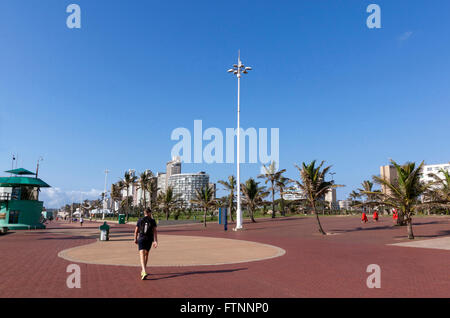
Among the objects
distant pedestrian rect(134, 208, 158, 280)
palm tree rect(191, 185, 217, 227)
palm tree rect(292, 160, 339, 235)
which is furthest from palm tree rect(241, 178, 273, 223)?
distant pedestrian rect(134, 208, 158, 280)

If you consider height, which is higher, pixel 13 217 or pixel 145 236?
pixel 145 236

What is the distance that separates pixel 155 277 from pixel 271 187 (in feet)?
125

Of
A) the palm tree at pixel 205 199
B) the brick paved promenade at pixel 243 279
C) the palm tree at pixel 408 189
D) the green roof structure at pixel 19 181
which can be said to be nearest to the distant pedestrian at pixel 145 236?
the brick paved promenade at pixel 243 279

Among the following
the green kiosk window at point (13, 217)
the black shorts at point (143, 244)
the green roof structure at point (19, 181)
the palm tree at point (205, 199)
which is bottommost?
the green kiosk window at point (13, 217)

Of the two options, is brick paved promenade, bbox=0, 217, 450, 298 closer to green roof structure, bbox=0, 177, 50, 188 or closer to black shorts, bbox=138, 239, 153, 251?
black shorts, bbox=138, 239, 153, 251

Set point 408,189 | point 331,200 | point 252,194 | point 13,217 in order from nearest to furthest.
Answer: point 408,189
point 13,217
point 252,194
point 331,200

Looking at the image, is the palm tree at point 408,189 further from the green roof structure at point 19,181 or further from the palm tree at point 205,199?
the green roof structure at point 19,181

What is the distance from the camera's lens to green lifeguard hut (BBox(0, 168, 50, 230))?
89.3 ft

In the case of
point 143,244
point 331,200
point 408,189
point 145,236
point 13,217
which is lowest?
point 13,217

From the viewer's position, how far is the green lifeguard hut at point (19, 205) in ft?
89.3

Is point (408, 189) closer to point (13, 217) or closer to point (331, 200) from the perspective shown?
point (13, 217)

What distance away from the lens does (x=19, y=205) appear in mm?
27688

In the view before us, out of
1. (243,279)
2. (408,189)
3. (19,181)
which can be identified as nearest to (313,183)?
(408,189)

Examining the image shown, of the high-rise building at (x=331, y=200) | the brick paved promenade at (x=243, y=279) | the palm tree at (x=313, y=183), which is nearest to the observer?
the brick paved promenade at (x=243, y=279)
